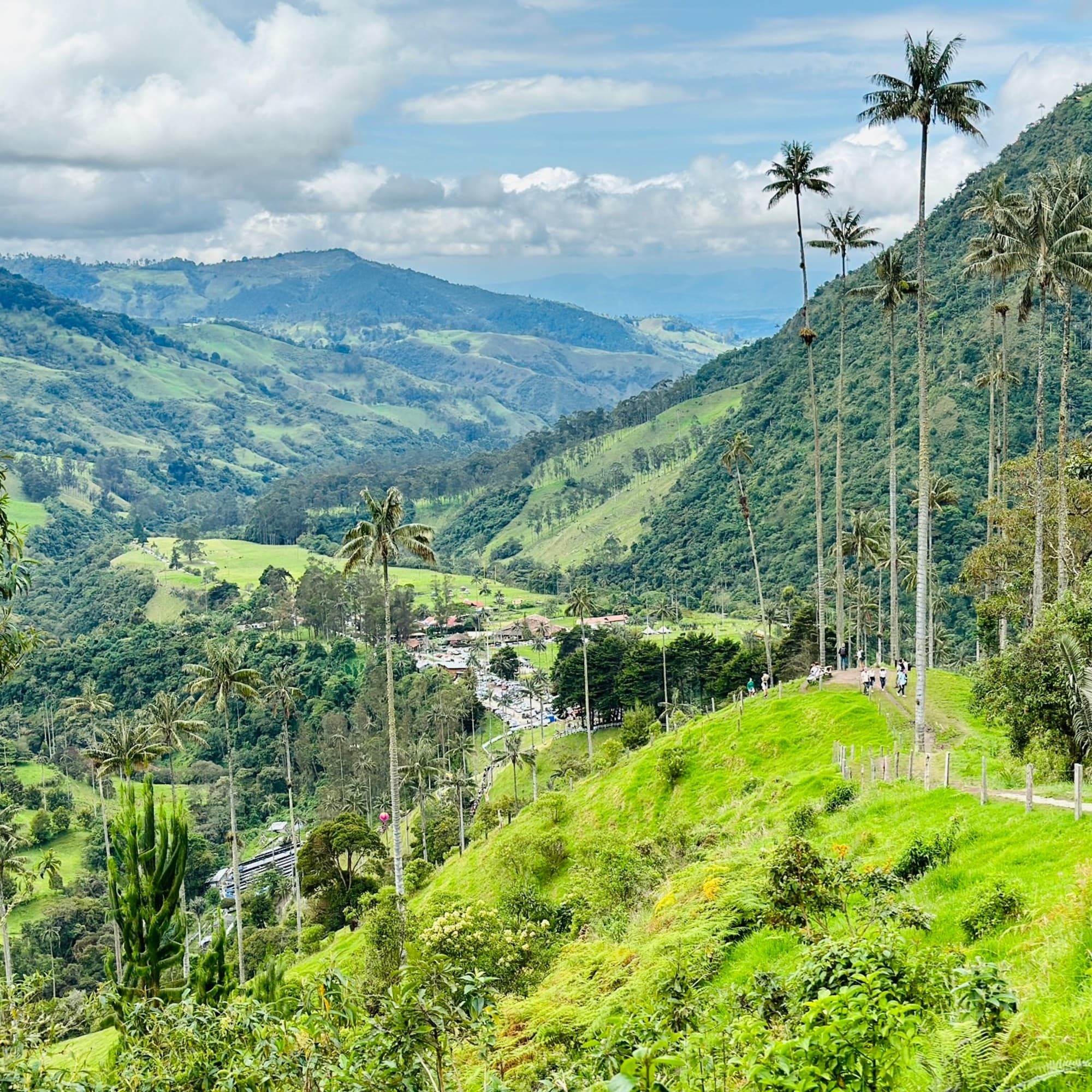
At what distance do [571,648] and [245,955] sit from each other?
220ft

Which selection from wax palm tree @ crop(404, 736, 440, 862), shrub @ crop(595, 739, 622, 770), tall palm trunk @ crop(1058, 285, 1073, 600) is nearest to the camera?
tall palm trunk @ crop(1058, 285, 1073, 600)

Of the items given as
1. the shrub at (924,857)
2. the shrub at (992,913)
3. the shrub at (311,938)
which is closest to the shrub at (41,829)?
the shrub at (311,938)

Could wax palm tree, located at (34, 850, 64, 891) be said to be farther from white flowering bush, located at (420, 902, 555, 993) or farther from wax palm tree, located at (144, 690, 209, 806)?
white flowering bush, located at (420, 902, 555, 993)

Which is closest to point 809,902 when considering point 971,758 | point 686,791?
point 971,758

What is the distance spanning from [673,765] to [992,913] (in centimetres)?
3142

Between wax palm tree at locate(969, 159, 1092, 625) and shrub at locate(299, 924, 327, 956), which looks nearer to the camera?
wax palm tree at locate(969, 159, 1092, 625)

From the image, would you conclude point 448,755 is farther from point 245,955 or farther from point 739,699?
point 739,699

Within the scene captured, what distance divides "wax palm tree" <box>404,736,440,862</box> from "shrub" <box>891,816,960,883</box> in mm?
59919

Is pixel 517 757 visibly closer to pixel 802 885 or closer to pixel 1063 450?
pixel 1063 450

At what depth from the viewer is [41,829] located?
110562mm

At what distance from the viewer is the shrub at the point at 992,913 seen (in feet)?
52.2

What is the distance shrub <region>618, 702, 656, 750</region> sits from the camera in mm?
79312

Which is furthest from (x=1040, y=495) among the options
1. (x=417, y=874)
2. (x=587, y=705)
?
(x=587, y=705)

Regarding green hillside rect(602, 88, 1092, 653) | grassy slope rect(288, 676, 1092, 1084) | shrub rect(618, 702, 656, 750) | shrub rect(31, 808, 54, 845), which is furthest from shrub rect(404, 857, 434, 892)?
green hillside rect(602, 88, 1092, 653)
